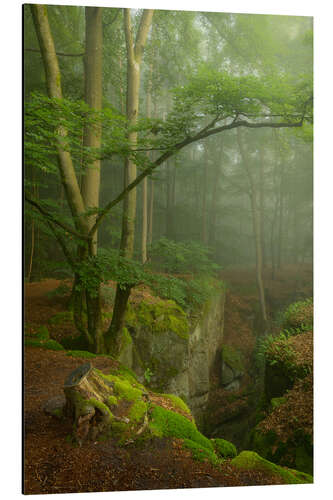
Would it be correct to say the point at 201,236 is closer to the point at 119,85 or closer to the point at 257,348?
the point at 257,348

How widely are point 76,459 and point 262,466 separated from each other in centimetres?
153

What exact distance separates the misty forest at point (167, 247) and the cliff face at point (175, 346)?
0.02 metres

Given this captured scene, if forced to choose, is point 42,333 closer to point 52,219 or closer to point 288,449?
point 52,219

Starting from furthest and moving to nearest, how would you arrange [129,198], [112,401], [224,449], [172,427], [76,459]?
1. [129,198]
2. [224,449]
3. [172,427]
4. [112,401]
5. [76,459]

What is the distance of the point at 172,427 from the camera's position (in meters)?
2.62

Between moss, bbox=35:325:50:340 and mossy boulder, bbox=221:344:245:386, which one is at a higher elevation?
moss, bbox=35:325:50:340

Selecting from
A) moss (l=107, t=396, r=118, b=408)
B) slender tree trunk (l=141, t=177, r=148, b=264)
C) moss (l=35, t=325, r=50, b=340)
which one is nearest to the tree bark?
slender tree trunk (l=141, t=177, r=148, b=264)

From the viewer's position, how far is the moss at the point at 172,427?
8.41ft

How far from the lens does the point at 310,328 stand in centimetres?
337

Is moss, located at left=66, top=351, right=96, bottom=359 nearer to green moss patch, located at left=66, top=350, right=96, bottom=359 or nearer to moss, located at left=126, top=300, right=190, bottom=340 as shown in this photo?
green moss patch, located at left=66, top=350, right=96, bottom=359

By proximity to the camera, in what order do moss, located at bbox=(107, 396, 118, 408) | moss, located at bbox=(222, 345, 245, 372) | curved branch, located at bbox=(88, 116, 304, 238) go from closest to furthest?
1. moss, located at bbox=(107, 396, 118, 408)
2. curved branch, located at bbox=(88, 116, 304, 238)
3. moss, located at bbox=(222, 345, 245, 372)

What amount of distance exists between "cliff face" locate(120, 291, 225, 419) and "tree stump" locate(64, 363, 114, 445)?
106 cm

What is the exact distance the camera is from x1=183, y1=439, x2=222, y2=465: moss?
2496mm

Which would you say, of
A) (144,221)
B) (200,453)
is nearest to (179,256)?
(144,221)
